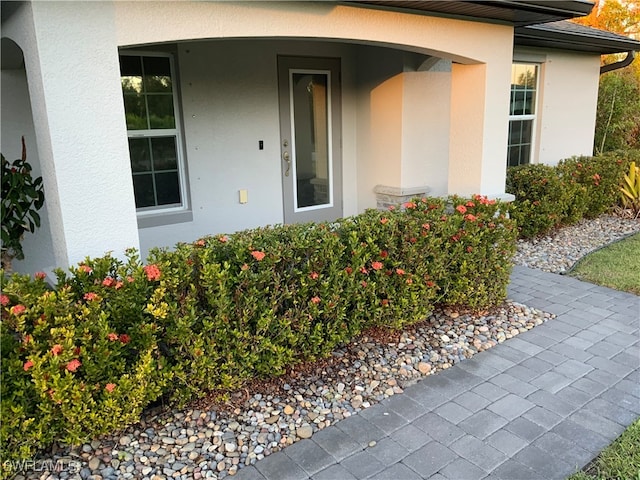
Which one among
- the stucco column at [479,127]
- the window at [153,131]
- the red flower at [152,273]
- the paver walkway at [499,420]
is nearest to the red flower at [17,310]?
the red flower at [152,273]

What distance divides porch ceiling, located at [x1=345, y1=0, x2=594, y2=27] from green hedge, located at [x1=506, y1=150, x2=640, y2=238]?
2238 mm

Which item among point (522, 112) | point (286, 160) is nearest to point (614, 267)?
point (522, 112)

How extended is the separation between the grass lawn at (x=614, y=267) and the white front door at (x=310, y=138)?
350 cm

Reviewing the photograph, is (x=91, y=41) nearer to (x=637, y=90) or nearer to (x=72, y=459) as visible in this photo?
(x=72, y=459)

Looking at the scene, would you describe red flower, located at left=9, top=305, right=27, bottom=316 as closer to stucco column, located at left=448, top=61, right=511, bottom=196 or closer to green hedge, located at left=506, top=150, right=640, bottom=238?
stucco column, located at left=448, top=61, right=511, bottom=196

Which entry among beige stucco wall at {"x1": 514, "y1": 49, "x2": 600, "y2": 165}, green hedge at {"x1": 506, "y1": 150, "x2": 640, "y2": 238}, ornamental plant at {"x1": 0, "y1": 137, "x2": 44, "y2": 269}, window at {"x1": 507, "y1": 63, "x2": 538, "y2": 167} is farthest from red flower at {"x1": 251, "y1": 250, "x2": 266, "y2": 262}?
beige stucco wall at {"x1": 514, "y1": 49, "x2": 600, "y2": 165}

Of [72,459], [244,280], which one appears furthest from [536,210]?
[72,459]

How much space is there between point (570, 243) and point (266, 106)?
15.8 feet

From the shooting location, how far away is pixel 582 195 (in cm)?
747

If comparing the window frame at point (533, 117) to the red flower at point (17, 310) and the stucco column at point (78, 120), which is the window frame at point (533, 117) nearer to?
the stucco column at point (78, 120)

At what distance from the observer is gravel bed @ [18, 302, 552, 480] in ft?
8.64

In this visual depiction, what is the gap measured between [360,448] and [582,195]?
6.41 metres

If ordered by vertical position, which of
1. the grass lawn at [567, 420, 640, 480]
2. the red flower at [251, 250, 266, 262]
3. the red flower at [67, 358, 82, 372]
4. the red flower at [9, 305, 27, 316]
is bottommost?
the grass lawn at [567, 420, 640, 480]

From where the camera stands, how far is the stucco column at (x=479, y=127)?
5.44 metres
